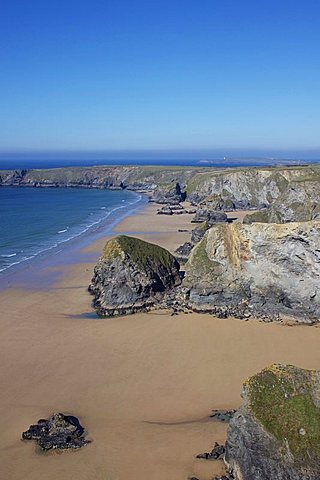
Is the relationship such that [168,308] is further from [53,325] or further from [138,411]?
[138,411]

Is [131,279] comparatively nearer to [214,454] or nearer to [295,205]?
[214,454]

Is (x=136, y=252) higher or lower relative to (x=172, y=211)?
higher

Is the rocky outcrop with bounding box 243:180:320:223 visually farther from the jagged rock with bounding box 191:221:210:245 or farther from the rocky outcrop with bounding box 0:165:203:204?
the rocky outcrop with bounding box 0:165:203:204

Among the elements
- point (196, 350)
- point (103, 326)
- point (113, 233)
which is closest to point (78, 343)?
point (103, 326)

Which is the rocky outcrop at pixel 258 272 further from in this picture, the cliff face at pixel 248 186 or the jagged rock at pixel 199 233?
the cliff face at pixel 248 186

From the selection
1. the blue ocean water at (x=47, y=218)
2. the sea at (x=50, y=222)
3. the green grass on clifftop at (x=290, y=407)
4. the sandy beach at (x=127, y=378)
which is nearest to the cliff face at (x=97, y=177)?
the blue ocean water at (x=47, y=218)

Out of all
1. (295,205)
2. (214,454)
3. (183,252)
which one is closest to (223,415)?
(214,454)

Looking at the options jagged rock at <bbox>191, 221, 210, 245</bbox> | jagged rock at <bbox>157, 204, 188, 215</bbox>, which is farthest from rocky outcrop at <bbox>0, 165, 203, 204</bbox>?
jagged rock at <bbox>191, 221, 210, 245</bbox>
